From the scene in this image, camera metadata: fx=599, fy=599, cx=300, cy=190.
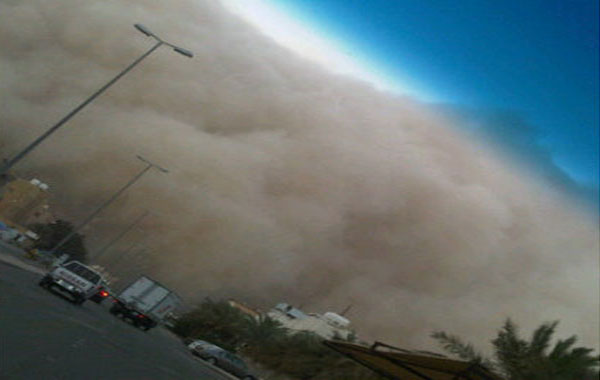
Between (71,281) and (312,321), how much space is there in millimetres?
58265

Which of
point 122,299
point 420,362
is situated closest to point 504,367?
point 420,362

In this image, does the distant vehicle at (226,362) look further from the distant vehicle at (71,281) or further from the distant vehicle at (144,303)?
the distant vehicle at (71,281)

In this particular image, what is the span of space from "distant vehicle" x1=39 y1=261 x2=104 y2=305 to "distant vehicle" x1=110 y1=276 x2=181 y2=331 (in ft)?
25.3

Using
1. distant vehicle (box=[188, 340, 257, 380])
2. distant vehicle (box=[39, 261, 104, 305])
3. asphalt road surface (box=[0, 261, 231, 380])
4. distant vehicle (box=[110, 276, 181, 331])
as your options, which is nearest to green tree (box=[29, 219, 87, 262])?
distant vehicle (box=[110, 276, 181, 331])

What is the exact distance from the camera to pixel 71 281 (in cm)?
1950

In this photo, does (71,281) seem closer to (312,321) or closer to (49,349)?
(49,349)

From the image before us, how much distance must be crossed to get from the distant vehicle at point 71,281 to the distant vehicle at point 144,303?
25.3 ft

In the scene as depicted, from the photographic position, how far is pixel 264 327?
44.5 m

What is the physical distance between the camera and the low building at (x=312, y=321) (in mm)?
70188

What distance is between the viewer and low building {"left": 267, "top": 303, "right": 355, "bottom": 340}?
70188 mm

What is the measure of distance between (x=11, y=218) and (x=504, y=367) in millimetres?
83786

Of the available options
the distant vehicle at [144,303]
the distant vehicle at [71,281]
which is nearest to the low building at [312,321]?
the distant vehicle at [144,303]

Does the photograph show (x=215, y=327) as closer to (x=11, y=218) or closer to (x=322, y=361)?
(x=322, y=361)

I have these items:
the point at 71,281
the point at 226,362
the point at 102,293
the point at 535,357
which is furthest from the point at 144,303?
the point at 535,357
